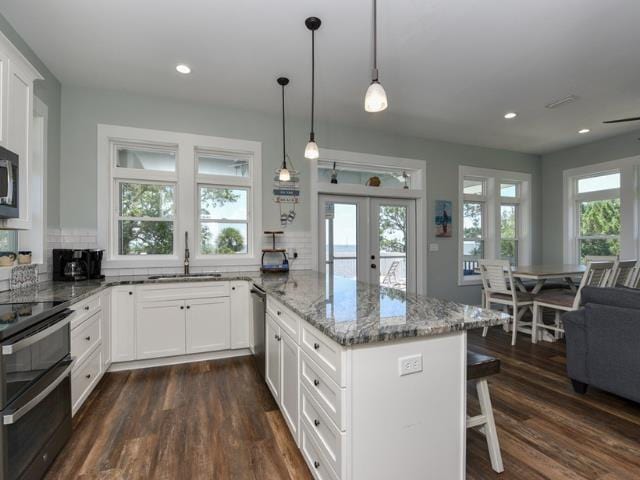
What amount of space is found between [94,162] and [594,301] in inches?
185

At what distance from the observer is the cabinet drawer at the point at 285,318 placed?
6.10ft

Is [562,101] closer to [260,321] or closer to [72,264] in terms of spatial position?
[260,321]

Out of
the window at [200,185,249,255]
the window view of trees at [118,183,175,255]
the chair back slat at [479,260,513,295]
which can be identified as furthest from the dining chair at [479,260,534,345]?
the window view of trees at [118,183,175,255]

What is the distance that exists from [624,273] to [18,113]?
6193 mm

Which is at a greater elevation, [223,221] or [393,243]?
[223,221]

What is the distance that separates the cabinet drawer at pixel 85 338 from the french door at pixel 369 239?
99.9 inches

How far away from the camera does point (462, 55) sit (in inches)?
111

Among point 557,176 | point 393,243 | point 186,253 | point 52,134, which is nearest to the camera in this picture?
point 52,134

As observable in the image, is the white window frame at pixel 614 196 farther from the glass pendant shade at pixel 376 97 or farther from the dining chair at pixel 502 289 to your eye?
the glass pendant shade at pixel 376 97

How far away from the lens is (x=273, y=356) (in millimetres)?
2379

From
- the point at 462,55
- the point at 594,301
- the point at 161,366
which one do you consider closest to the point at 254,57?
the point at 462,55

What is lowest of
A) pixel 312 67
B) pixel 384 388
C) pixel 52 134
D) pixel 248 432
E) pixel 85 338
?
pixel 248 432

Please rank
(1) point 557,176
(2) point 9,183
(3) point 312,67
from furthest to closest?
(1) point 557,176
(3) point 312,67
(2) point 9,183

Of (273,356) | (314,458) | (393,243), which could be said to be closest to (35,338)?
(273,356)
